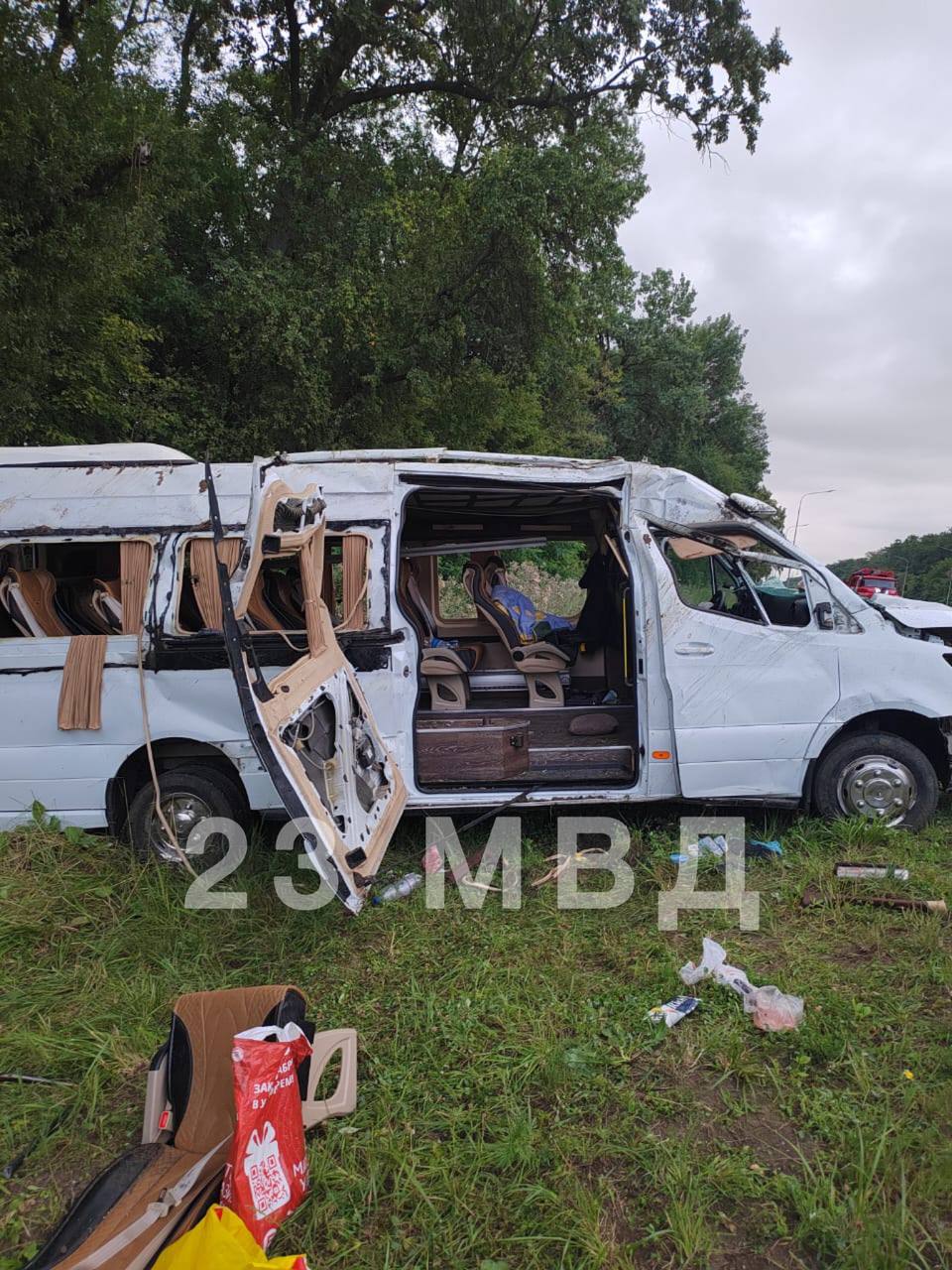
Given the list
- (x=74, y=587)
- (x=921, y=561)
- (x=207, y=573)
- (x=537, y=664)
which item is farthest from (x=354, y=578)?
(x=921, y=561)

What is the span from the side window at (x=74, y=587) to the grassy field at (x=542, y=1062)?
1.17 metres

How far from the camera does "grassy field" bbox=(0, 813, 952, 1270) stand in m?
2.15

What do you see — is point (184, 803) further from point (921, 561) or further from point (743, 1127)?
point (921, 561)

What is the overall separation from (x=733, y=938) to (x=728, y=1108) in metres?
Result: 1.09

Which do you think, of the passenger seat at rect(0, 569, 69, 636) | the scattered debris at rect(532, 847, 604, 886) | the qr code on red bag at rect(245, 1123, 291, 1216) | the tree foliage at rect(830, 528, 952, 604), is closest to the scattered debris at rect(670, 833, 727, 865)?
the scattered debris at rect(532, 847, 604, 886)

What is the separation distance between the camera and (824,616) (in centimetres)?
436

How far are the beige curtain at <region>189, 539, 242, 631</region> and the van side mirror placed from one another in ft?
11.0

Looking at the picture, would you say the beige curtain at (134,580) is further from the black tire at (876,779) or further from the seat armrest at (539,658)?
the black tire at (876,779)

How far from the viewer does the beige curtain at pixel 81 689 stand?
405 cm

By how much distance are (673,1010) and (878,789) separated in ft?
7.19

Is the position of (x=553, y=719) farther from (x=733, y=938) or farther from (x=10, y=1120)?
(x=10, y=1120)

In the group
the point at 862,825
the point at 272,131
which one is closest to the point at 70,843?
the point at 862,825

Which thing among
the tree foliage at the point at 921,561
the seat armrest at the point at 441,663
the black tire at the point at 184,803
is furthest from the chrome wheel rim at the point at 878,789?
the tree foliage at the point at 921,561

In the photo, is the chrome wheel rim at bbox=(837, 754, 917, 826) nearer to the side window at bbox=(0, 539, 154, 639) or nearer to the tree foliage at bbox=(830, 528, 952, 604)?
the side window at bbox=(0, 539, 154, 639)
